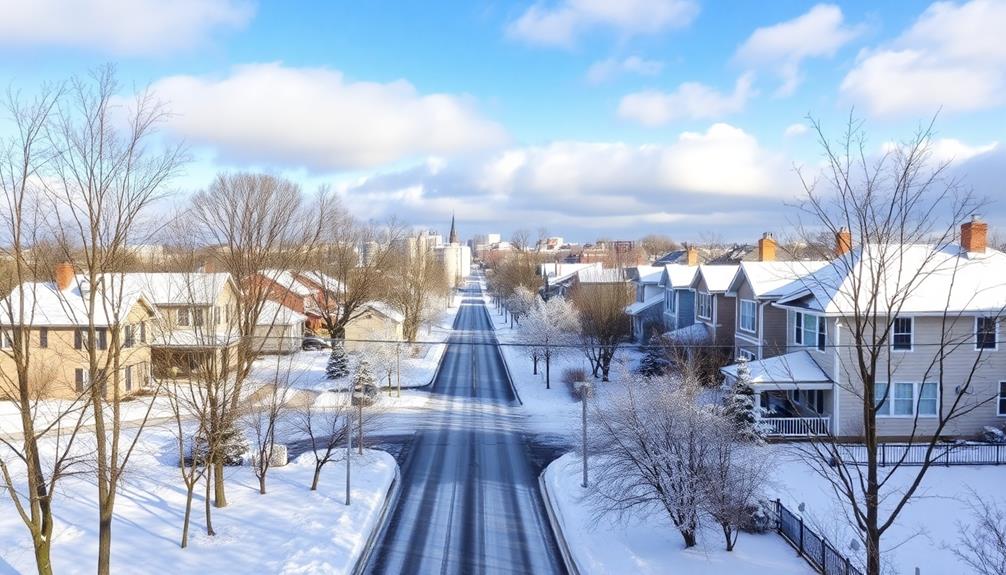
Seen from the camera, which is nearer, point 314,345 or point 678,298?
point 678,298

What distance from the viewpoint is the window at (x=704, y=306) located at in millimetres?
34366

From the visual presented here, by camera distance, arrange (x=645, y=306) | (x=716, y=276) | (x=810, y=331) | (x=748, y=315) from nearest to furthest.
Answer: (x=810, y=331)
(x=748, y=315)
(x=716, y=276)
(x=645, y=306)

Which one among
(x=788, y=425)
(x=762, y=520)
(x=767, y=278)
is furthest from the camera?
(x=767, y=278)

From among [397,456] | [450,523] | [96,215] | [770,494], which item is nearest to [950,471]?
[770,494]

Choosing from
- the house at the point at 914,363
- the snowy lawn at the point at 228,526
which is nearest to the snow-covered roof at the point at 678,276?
the house at the point at 914,363

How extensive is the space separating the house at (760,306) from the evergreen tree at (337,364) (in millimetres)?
20464

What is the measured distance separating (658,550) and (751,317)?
1668 cm

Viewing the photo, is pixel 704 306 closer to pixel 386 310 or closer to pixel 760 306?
→ pixel 760 306

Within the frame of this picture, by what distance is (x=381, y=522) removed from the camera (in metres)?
17.5

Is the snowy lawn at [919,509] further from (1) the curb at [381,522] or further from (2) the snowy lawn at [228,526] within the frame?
(2) the snowy lawn at [228,526]

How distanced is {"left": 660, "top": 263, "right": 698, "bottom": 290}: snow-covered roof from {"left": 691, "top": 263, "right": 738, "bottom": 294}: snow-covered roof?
289cm

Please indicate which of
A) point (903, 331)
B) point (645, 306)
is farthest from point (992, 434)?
point (645, 306)

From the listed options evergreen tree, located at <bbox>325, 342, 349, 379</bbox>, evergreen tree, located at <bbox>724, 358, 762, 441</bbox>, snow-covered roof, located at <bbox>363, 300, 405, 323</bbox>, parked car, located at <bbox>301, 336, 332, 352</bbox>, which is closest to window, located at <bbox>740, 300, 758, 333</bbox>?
evergreen tree, located at <bbox>724, 358, 762, 441</bbox>

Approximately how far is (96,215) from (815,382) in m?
21.5
